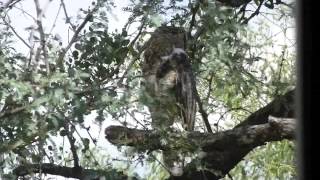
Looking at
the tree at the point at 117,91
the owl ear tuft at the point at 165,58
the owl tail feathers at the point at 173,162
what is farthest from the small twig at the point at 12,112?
the owl ear tuft at the point at 165,58

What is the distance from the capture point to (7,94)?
1941 mm

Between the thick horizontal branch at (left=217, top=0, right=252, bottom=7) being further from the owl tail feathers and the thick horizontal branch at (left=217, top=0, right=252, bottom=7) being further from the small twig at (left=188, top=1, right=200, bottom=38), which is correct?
the owl tail feathers

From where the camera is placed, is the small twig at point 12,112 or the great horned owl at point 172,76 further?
the great horned owl at point 172,76

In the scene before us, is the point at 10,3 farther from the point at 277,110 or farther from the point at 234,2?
the point at 277,110

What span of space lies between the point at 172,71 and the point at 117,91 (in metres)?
0.51

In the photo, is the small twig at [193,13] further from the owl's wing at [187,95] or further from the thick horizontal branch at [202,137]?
the thick horizontal branch at [202,137]

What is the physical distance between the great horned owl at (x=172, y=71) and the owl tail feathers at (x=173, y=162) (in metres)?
0.14

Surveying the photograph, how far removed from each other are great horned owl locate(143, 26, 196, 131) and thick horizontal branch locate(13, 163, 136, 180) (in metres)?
0.32

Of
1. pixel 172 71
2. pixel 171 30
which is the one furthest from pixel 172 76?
pixel 171 30

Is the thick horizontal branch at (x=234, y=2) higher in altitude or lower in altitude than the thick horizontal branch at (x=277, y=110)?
higher

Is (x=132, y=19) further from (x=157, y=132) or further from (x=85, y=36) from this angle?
(x=157, y=132)

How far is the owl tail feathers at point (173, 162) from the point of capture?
2.28 m

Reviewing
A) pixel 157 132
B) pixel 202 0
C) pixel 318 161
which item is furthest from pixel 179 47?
pixel 318 161

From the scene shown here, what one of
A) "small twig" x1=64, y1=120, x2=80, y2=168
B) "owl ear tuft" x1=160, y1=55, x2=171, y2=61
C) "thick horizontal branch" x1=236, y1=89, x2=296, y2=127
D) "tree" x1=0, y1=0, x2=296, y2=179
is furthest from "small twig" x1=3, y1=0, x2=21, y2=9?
"thick horizontal branch" x1=236, y1=89, x2=296, y2=127
